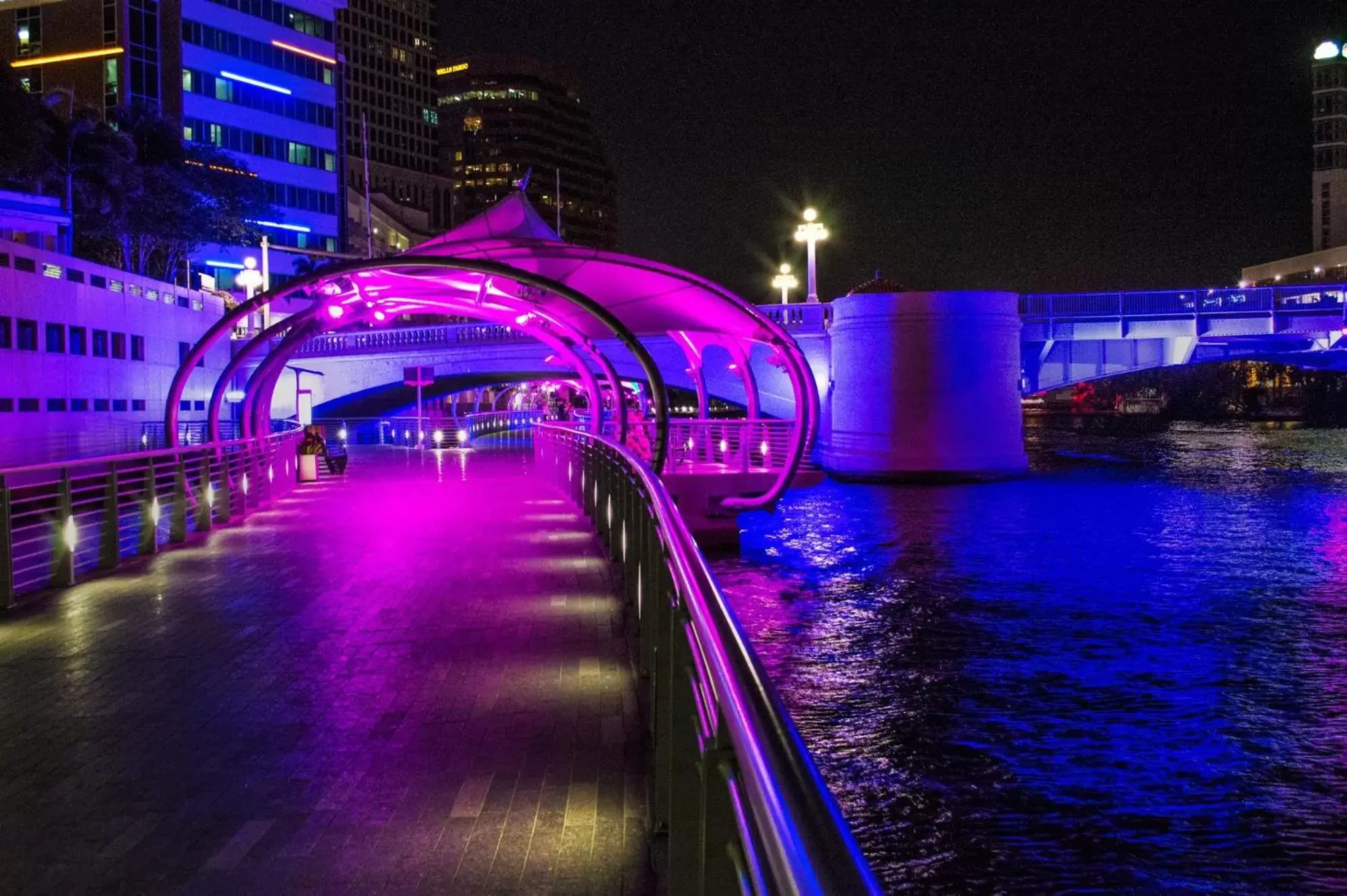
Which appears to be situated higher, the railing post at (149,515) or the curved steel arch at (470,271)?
the curved steel arch at (470,271)

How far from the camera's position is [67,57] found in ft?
236

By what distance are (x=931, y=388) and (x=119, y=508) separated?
28640mm

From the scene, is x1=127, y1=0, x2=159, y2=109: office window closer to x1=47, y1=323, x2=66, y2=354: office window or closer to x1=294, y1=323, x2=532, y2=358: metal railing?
x1=294, y1=323, x2=532, y2=358: metal railing

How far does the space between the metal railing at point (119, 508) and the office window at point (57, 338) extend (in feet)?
47.2

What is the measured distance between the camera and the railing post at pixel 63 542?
11133mm

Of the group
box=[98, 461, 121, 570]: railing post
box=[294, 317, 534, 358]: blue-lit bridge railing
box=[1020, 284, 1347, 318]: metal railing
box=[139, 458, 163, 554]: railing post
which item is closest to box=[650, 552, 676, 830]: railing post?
box=[98, 461, 121, 570]: railing post

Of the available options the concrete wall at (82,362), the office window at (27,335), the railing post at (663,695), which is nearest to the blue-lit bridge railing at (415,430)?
the concrete wall at (82,362)

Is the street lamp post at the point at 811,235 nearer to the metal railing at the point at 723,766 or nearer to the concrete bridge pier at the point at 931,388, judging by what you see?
the concrete bridge pier at the point at 931,388

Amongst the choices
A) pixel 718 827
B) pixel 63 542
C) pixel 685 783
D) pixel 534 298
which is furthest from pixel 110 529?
pixel 534 298

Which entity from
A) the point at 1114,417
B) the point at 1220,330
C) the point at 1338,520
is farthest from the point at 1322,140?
the point at 1338,520

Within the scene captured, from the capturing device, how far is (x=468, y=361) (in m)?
57.9

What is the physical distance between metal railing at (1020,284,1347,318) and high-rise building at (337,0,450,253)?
305 ft

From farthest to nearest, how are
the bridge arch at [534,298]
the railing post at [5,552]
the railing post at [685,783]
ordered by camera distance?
the bridge arch at [534,298] → the railing post at [5,552] → the railing post at [685,783]

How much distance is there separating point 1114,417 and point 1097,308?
65.8 meters
